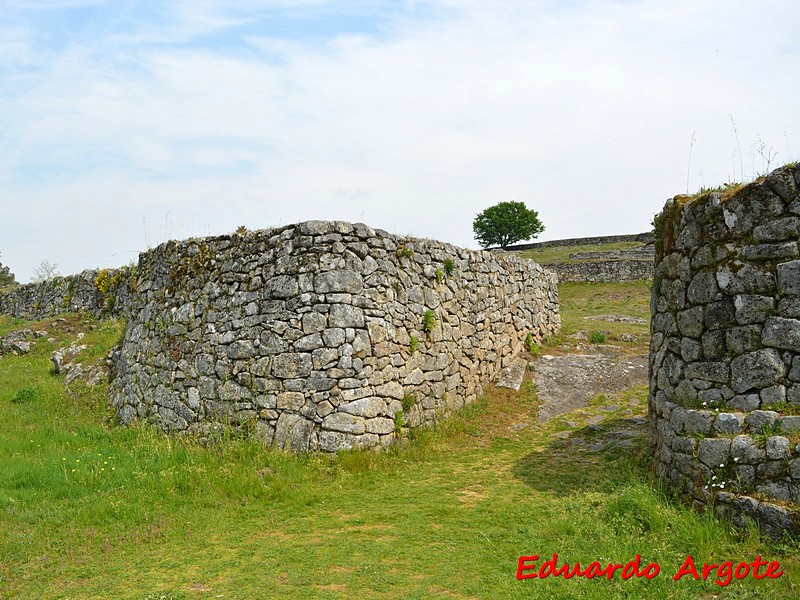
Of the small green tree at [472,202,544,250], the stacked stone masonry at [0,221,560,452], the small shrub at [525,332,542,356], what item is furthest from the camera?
the small green tree at [472,202,544,250]

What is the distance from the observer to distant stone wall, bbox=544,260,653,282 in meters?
27.5

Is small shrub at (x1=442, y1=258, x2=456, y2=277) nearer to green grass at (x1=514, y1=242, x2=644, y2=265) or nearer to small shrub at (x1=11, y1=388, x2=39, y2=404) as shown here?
small shrub at (x1=11, y1=388, x2=39, y2=404)

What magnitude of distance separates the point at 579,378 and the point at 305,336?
6846 millimetres

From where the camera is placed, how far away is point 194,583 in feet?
17.6

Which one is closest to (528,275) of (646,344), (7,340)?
(646,344)

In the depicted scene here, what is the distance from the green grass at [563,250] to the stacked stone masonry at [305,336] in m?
22.0

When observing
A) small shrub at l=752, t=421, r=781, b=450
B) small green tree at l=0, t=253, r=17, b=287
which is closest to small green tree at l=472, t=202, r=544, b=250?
small green tree at l=0, t=253, r=17, b=287

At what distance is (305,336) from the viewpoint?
8930 mm

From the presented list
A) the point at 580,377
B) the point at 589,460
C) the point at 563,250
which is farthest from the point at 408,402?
the point at 563,250

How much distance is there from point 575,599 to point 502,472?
3.80 metres

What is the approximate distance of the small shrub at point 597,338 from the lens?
15633 mm

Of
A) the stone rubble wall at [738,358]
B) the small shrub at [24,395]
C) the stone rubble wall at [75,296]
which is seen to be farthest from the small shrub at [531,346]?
the small shrub at [24,395]

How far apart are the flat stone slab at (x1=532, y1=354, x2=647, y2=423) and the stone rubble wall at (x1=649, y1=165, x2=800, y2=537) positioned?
5.06 meters

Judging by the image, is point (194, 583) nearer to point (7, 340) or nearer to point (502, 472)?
point (502, 472)
